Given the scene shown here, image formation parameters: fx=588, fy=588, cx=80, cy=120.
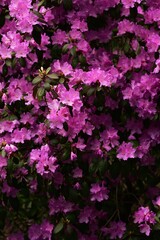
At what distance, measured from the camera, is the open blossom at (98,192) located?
2.89 metres

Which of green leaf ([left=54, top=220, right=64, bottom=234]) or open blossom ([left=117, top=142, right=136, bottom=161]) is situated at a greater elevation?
open blossom ([left=117, top=142, right=136, bottom=161])

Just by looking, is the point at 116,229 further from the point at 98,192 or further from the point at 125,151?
the point at 125,151

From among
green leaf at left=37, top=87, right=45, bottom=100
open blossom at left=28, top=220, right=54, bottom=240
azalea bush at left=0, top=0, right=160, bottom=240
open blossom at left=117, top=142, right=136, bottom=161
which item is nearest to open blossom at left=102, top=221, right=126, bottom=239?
azalea bush at left=0, top=0, right=160, bottom=240

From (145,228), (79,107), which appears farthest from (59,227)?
(79,107)

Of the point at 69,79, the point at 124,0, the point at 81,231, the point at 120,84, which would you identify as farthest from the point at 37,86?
the point at 81,231

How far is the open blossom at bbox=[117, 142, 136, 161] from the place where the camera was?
276 centimetres

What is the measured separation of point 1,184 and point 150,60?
3.18ft

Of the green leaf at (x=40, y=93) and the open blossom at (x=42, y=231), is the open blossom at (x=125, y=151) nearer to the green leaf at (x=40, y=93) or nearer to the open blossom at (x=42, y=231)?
the green leaf at (x=40, y=93)

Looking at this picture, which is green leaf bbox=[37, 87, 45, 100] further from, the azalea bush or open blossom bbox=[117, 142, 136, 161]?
open blossom bbox=[117, 142, 136, 161]

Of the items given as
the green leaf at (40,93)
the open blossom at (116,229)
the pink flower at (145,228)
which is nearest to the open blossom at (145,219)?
the pink flower at (145,228)

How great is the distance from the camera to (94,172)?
2.77 metres

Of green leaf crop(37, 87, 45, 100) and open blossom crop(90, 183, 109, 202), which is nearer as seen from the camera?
green leaf crop(37, 87, 45, 100)

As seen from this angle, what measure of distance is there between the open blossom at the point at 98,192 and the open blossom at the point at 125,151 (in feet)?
0.74

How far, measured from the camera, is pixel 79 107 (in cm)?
264
